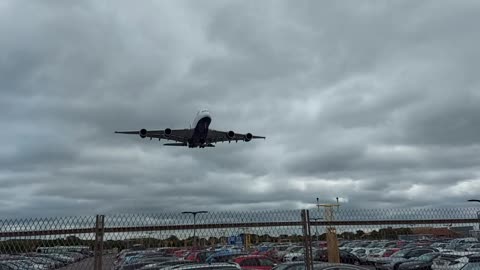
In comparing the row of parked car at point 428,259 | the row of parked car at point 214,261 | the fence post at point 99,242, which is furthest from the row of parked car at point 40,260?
the row of parked car at point 428,259

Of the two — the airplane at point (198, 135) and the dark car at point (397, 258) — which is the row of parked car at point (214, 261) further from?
the airplane at point (198, 135)

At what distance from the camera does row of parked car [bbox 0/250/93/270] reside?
352 inches

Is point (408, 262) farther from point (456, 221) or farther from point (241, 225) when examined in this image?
point (241, 225)

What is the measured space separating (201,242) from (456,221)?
16.3ft

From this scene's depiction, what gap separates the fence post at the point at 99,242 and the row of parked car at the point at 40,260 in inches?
59.0

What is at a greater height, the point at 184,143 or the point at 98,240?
the point at 184,143

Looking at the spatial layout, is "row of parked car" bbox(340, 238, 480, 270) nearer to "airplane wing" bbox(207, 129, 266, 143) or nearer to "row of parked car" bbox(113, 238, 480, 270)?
"row of parked car" bbox(113, 238, 480, 270)

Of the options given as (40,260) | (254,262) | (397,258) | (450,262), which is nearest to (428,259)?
(397,258)

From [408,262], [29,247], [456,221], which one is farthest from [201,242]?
[408,262]

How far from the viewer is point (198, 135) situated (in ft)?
150

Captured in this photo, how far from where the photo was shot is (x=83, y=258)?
9.30 m

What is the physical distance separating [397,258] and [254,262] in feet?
32.5

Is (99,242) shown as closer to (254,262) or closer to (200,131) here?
(254,262)

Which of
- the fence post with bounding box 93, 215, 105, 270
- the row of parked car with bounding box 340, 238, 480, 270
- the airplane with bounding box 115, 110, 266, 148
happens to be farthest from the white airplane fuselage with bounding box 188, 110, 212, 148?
the fence post with bounding box 93, 215, 105, 270
